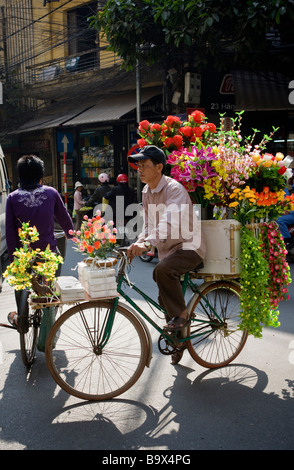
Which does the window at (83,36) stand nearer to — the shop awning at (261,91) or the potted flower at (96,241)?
the shop awning at (261,91)

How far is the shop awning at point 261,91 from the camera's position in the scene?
38.8 ft

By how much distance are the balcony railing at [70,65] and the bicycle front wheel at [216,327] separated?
482 inches

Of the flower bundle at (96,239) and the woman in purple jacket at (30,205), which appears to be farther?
the woman in purple jacket at (30,205)

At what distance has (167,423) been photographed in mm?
3129

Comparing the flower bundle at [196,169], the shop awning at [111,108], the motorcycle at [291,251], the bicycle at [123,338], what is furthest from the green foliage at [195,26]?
the bicycle at [123,338]

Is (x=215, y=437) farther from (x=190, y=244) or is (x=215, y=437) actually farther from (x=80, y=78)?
(x=80, y=78)

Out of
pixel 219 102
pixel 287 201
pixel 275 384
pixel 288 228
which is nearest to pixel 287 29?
pixel 219 102

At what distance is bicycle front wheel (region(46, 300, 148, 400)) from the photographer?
11.1ft

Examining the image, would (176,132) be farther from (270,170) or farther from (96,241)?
(96,241)

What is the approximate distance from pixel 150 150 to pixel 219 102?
943 cm

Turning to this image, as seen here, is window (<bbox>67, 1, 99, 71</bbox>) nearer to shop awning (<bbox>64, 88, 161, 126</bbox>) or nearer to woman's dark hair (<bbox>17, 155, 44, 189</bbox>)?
shop awning (<bbox>64, 88, 161, 126</bbox>)

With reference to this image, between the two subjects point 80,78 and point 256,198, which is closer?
point 256,198

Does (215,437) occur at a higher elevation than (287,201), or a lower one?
lower

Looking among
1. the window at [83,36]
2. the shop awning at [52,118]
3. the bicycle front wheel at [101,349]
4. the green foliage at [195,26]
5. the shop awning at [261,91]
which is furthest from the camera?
the window at [83,36]
